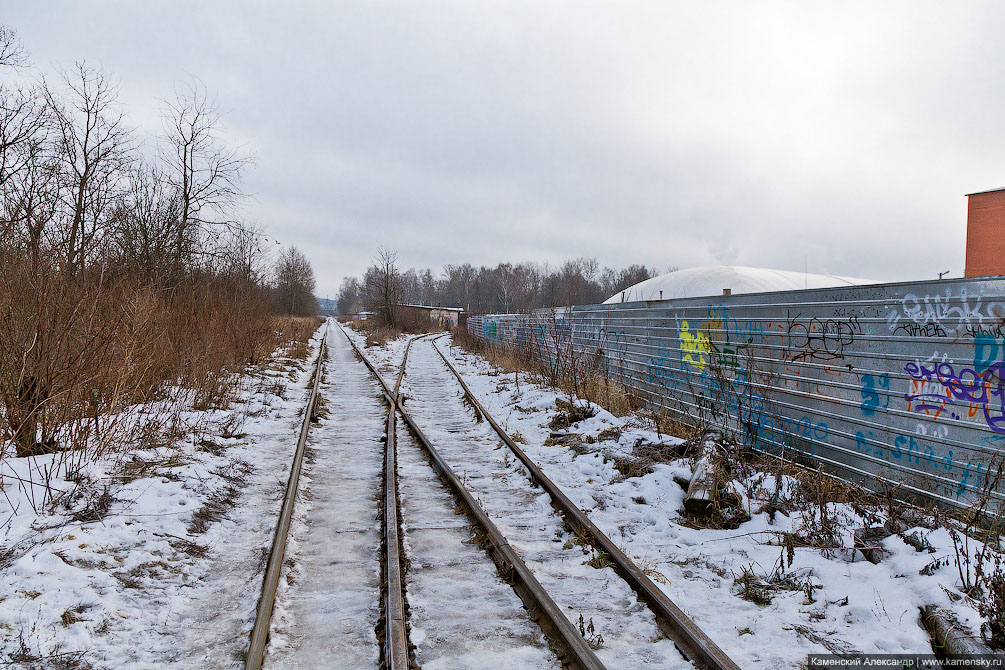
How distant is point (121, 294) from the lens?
7.59 meters

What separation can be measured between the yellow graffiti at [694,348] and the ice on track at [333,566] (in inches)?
212

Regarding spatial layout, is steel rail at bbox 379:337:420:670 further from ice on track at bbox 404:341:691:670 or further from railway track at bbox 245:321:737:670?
ice on track at bbox 404:341:691:670

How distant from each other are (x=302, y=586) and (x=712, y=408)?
6.53m

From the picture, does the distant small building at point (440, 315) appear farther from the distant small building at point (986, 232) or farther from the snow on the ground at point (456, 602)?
the snow on the ground at point (456, 602)

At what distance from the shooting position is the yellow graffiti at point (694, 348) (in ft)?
31.1

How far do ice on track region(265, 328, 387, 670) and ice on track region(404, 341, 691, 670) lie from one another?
129cm

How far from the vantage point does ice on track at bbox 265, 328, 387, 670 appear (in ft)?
12.5

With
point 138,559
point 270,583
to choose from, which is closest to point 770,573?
point 270,583

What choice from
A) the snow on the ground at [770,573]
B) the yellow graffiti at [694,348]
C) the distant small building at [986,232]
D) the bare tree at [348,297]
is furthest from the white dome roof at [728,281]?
the bare tree at [348,297]

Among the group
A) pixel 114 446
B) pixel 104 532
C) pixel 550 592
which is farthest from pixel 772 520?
pixel 114 446

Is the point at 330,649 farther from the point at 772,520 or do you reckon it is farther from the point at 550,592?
the point at 772,520

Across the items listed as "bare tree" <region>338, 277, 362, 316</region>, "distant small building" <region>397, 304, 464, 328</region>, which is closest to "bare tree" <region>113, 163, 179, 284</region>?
"distant small building" <region>397, 304, 464, 328</region>

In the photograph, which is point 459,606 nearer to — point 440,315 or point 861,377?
point 861,377

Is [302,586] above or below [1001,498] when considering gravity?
below
